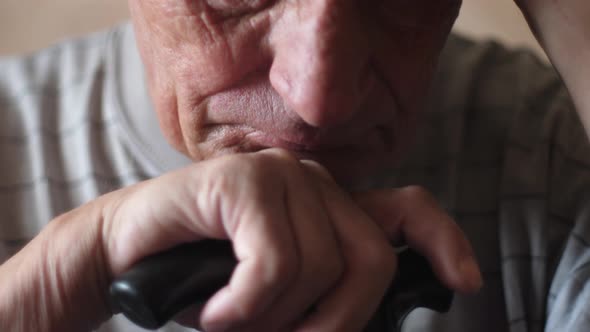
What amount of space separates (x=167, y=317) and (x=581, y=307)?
1.74ft

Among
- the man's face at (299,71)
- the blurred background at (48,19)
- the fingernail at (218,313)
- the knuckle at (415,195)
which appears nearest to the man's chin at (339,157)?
the man's face at (299,71)

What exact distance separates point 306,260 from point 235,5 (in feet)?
0.95

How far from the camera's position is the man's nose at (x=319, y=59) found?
0.57m

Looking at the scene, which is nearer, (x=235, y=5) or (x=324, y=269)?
(x=324, y=269)

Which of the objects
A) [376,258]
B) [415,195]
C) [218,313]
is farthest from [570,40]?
[218,313]

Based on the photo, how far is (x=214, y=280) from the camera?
475 millimetres

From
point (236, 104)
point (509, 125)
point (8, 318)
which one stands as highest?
point (236, 104)

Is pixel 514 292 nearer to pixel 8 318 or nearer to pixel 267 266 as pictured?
pixel 267 266

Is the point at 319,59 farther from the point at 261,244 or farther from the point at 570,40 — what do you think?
the point at 570,40

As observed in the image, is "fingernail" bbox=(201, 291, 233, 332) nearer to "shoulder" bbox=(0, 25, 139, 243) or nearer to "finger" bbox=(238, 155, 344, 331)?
"finger" bbox=(238, 155, 344, 331)

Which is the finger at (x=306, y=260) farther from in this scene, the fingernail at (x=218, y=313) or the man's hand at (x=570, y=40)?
the man's hand at (x=570, y=40)

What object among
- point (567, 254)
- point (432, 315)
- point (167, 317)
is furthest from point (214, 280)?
point (567, 254)

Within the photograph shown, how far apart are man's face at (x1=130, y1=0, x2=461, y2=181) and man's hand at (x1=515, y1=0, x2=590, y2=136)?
12 cm

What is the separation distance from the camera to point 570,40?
0.73m
